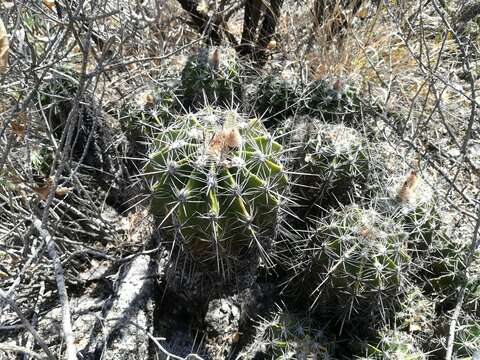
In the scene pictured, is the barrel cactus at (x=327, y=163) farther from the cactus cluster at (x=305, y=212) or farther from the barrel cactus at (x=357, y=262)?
the barrel cactus at (x=357, y=262)

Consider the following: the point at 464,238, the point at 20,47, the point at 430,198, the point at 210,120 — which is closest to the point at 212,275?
the point at 210,120

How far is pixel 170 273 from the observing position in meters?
2.27

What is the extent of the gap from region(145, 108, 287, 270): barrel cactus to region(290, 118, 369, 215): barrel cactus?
0.36 metres

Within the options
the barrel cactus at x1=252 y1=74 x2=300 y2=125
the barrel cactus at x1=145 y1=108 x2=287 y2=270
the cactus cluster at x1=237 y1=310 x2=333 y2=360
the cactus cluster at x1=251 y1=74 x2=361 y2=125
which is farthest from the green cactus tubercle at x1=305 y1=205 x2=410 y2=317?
the barrel cactus at x1=252 y1=74 x2=300 y2=125

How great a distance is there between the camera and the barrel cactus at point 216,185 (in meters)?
1.92

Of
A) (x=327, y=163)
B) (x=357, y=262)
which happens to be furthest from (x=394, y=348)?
(x=327, y=163)

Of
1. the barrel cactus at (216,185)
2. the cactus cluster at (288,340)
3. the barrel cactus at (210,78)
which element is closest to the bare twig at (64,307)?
the barrel cactus at (216,185)

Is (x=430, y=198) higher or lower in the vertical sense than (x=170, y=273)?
higher

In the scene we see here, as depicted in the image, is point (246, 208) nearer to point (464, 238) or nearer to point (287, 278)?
point (287, 278)

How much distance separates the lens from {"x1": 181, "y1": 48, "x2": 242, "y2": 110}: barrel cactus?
8.68ft

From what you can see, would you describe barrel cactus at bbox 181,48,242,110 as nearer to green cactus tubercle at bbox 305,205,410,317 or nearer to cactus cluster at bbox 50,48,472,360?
cactus cluster at bbox 50,48,472,360

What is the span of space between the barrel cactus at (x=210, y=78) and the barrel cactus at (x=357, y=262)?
90cm

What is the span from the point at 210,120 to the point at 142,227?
39.1 inches

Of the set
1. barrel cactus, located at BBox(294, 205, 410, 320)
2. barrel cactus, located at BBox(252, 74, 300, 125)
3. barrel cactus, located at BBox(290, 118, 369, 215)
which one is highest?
barrel cactus, located at BBox(252, 74, 300, 125)
